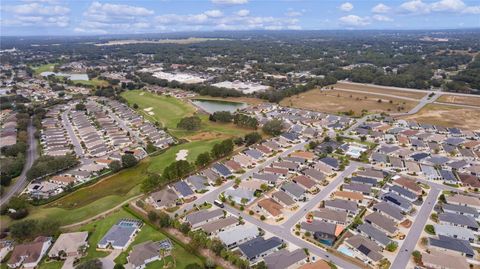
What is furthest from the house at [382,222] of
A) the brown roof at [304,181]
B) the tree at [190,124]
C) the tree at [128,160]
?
the tree at [190,124]

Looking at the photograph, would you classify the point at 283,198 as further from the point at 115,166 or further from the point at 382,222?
the point at 115,166

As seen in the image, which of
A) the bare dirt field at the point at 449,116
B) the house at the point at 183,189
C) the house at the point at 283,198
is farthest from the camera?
the bare dirt field at the point at 449,116

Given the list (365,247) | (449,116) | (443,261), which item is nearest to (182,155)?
(365,247)

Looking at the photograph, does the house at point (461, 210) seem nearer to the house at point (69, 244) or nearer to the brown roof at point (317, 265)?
the brown roof at point (317, 265)

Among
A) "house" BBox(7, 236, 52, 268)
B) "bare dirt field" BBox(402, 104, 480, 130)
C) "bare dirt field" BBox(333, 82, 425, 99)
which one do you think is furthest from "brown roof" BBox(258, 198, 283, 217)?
"bare dirt field" BBox(333, 82, 425, 99)

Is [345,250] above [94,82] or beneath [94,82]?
beneath

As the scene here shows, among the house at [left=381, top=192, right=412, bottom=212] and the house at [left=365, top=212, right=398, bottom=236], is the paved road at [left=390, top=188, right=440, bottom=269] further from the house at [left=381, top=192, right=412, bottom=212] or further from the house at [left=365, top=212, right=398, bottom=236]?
the house at [left=365, top=212, right=398, bottom=236]
